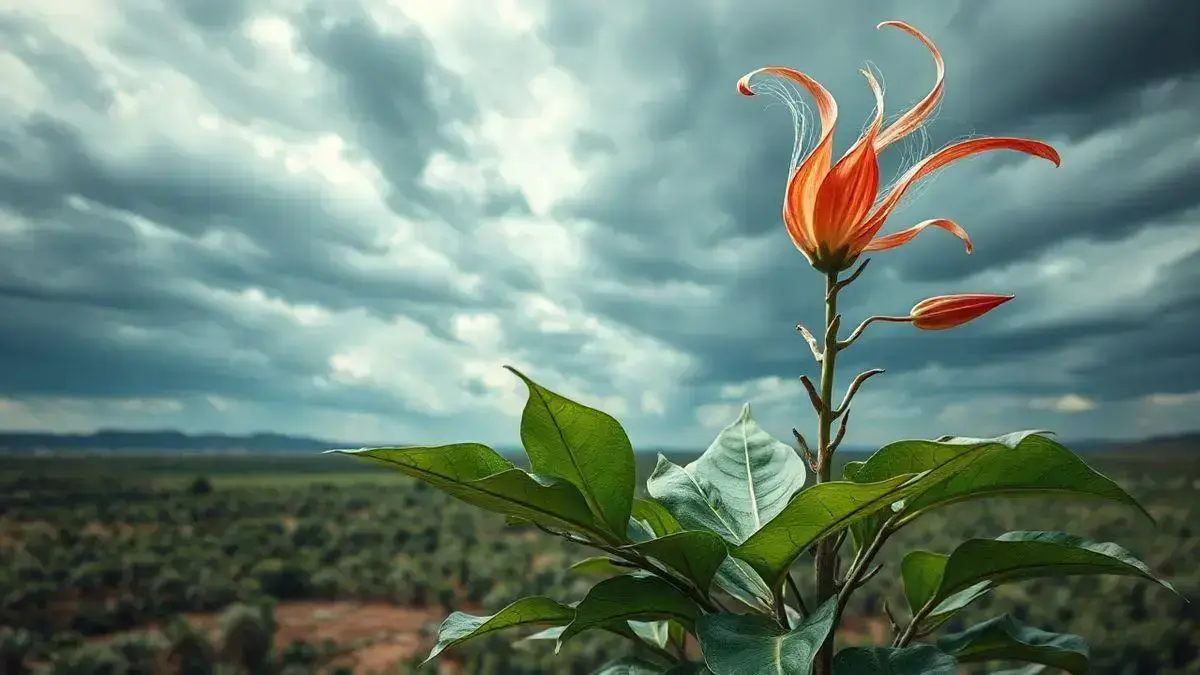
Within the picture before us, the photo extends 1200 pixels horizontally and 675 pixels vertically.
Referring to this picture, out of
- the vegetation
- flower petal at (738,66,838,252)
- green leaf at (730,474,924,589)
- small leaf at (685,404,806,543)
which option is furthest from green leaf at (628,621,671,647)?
the vegetation

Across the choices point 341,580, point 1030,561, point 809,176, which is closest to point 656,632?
point 1030,561

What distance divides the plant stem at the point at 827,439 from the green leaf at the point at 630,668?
0.46 feet

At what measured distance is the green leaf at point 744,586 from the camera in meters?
0.48

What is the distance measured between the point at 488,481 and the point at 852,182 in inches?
11.1

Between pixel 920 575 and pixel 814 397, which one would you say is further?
pixel 920 575

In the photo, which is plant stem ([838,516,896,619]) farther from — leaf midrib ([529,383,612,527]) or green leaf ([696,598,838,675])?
leaf midrib ([529,383,612,527])

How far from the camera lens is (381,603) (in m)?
2.60

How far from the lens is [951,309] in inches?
17.7

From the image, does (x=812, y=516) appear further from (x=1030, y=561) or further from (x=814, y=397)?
(x=1030, y=561)

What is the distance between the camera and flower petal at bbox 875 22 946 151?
1.50ft

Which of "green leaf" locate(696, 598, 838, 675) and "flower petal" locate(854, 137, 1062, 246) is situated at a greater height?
"flower petal" locate(854, 137, 1062, 246)

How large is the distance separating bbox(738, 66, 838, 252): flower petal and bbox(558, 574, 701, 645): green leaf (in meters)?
0.24

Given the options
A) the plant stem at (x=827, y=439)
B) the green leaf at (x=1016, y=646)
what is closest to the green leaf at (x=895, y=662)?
the plant stem at (x=827, y=439)

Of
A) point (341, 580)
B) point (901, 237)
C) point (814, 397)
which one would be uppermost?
point (901, 237)
